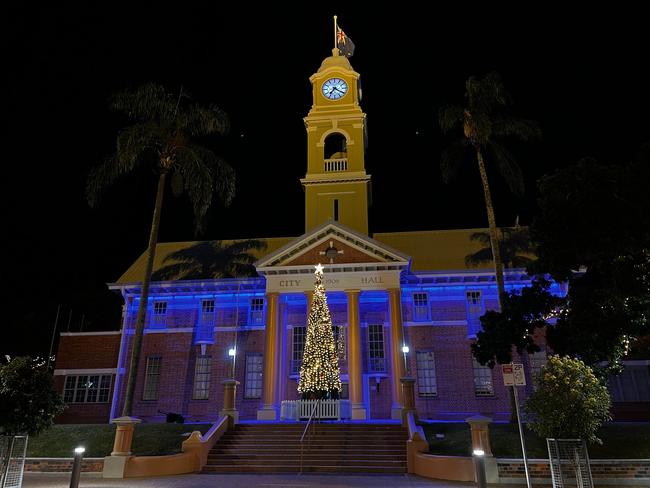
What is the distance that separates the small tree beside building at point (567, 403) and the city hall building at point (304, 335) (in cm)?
1091

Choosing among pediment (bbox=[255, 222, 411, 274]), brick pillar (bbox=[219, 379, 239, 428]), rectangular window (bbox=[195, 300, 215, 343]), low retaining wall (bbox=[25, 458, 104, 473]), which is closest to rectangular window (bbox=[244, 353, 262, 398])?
rectangular window (bbox=[195, 300, 215, 343])

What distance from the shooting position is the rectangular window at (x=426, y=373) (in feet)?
86.8

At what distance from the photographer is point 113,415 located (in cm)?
2686

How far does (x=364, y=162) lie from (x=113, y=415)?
20.4 metres

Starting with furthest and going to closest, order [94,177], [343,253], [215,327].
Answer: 1. [215,327]
2. [343,253]
3. [94,177]

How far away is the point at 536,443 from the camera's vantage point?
1669 cm

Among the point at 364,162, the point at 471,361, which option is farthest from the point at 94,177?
the point at 471,361

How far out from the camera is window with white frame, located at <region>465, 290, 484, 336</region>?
27078mm

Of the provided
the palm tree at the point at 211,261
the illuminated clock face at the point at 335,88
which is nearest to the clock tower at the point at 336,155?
the illuminated clock face at the point at 335,88

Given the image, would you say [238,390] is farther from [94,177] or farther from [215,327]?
[94,177]

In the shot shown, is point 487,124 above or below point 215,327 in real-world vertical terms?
above

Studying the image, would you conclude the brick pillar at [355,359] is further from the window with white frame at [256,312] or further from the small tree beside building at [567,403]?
the small tree beside building at [567,403]

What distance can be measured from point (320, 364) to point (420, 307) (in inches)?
341

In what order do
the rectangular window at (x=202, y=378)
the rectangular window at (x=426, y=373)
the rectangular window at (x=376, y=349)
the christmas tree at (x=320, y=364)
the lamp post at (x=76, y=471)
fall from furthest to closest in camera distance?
the rectangular window at (x=202, y=378), the rectangular window at (x=376, y=349), the rectangular window at (x=426, y=373), the christmas tree at (x=320, y=364), the lamp post at (x=76, y=471)
